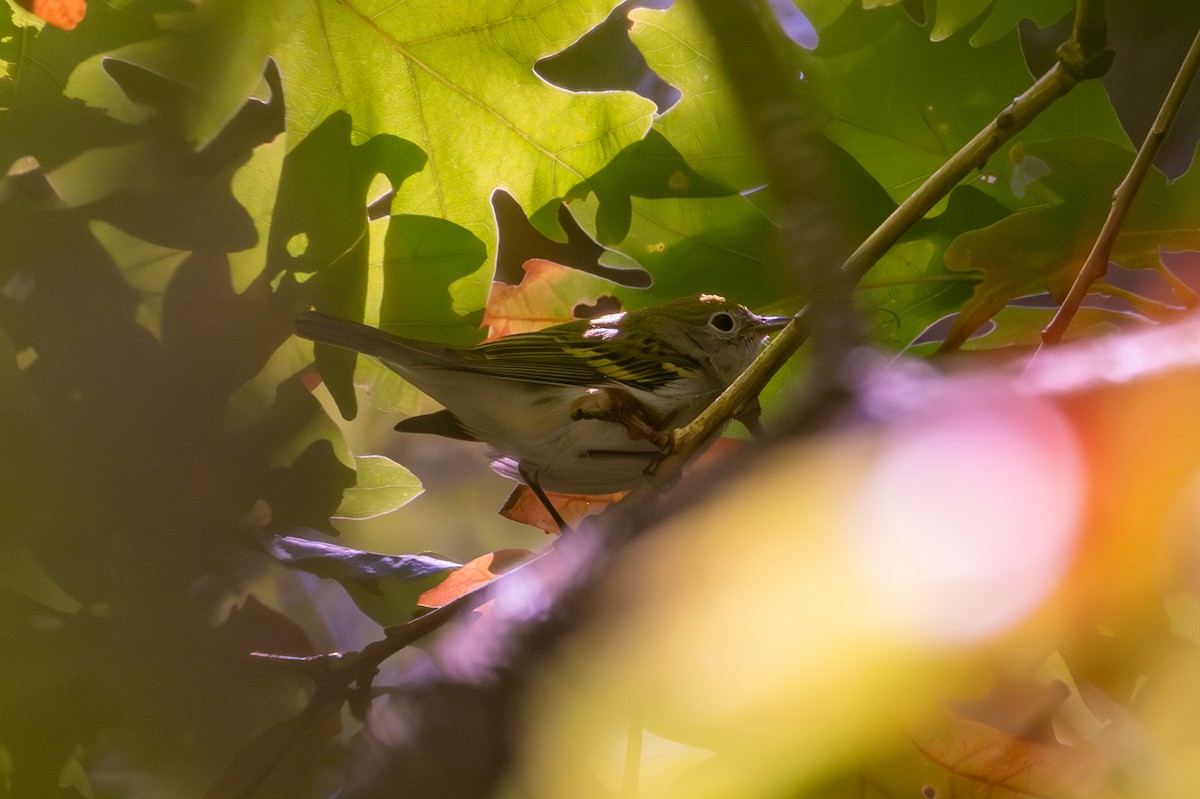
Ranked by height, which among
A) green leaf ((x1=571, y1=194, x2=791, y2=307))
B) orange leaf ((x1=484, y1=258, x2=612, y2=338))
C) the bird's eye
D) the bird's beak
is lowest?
the bird's eye

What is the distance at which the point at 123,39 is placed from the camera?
1.21 m

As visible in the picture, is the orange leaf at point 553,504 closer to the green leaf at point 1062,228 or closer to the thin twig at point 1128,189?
the green leaf at point 1062,228

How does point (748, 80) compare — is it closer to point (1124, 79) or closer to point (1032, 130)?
point (1032, 130)

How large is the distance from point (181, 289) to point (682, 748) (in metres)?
0.91

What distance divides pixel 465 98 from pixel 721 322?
555mm

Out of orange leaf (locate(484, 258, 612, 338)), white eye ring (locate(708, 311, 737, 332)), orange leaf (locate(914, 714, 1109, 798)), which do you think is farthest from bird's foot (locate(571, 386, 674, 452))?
orange leaf (locate(914, 714, 1109, 798))

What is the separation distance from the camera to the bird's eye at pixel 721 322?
1.56m

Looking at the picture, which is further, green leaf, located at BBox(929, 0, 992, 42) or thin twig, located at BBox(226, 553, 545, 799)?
green leaf, located at BBox(929, 0, 992, 42)

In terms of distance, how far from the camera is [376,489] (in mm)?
1385

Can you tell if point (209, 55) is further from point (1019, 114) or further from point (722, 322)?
point (1019, 114)

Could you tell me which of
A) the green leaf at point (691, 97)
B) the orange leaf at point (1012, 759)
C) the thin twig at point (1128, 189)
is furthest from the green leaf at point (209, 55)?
the orange leaf at point (1012, 759)

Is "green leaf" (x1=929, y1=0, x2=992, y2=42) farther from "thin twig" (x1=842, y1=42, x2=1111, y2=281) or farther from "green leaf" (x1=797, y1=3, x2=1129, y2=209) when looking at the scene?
"thin twig" (x1=842, y1=42, x2=1111, y2=281)

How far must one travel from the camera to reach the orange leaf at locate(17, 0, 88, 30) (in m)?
1.18

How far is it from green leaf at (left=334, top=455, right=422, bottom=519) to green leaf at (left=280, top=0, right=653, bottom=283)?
0.27 metres
